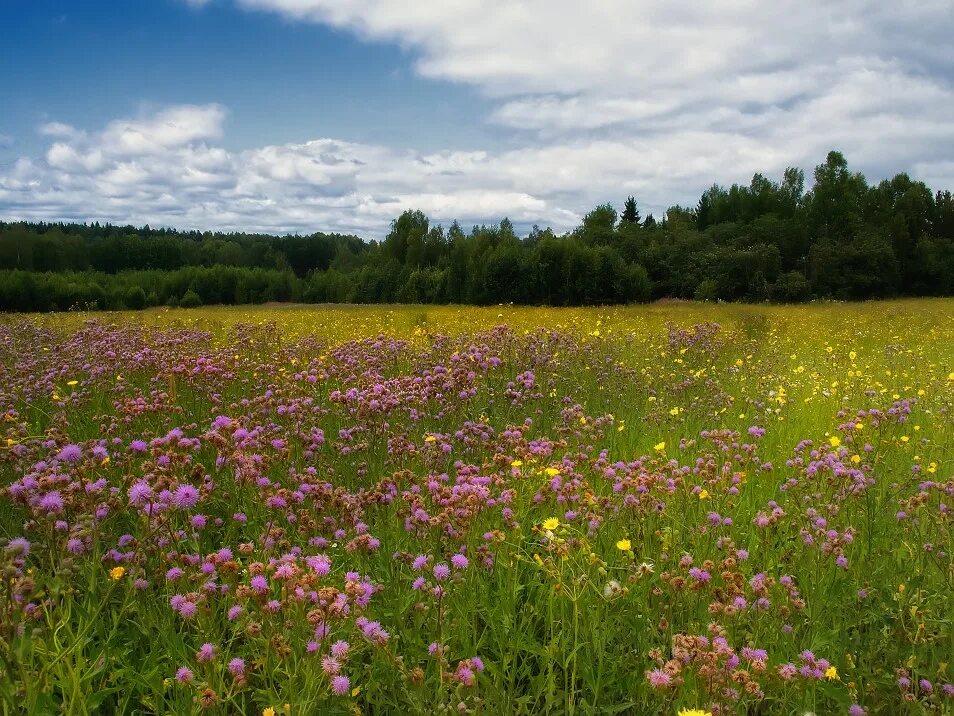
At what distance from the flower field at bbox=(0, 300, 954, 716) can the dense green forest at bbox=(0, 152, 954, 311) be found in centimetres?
3952

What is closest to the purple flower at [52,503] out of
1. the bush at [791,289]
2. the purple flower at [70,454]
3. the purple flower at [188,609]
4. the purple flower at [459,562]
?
the purple flower at [70,454]

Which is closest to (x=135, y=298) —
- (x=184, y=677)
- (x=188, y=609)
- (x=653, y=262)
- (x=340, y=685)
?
(x=653, y=262)

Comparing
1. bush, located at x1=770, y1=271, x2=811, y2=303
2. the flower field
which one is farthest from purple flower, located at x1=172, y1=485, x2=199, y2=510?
bush, located at x1=770, y1=271, x2=811, y2=303

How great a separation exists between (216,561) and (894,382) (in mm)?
8591

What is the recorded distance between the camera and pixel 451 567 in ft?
9.55

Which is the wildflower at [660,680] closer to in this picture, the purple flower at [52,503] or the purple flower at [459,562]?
the purple flower at [459,562]

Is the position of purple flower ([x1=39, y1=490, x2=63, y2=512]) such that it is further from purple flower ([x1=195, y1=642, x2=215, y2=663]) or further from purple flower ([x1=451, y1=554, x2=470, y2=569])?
purple flower ([x1=451, y1=554, x2=470, y2=569])

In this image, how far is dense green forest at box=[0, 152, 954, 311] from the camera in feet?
161

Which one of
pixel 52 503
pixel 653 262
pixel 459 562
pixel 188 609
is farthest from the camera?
pixel 653 262

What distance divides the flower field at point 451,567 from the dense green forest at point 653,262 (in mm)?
39516

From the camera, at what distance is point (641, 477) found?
3273 millimetres

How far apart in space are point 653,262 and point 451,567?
56.7 meters

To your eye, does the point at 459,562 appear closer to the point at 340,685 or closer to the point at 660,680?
the point at 340,685

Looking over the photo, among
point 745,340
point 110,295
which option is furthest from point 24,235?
point 745,340
